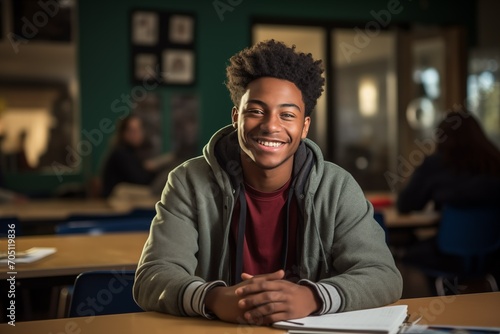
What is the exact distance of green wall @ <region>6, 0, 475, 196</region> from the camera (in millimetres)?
6820

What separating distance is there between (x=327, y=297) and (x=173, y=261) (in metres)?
0.38

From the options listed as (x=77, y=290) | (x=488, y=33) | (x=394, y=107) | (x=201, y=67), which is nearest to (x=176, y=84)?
(x=201, y=67)

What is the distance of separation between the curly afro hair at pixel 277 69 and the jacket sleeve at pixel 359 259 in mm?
258

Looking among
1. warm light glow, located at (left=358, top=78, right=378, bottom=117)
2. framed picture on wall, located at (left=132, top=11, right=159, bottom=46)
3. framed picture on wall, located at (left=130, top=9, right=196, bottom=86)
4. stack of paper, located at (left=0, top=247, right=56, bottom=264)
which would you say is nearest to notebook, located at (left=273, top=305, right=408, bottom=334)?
stack of paper, located at (left=0, top=247, right=56, bottom=264)

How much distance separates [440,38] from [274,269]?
6436mm

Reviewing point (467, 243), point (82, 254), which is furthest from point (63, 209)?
point (467, 243)

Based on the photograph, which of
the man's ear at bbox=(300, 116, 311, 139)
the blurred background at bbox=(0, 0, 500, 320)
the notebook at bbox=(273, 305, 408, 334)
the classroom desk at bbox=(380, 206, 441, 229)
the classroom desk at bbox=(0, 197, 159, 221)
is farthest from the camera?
the blurred background at bbox=(0, 0, 500, 320)

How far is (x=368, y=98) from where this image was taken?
8414mm

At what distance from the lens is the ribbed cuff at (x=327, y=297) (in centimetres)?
149

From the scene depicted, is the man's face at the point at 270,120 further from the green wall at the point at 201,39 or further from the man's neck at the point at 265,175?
the green wall at the point at 201,39

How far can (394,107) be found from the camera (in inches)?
316

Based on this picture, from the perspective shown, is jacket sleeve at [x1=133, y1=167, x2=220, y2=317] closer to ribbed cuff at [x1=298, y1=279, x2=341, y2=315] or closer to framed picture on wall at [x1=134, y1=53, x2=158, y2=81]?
ribbed cuff at [x1=298, y1=279, x2=341, y2=315]

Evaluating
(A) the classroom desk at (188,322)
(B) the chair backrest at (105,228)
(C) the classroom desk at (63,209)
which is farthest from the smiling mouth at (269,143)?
(C) the classroom desk at (63,209)

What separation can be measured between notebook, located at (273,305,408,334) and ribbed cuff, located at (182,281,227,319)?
0.56ft
